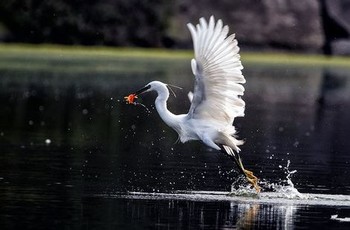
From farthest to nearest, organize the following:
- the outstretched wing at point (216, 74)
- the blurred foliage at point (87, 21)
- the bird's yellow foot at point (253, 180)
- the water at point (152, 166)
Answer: the blurred foliage at point (87, 21) → the bird's yellow foot at point (253, 180) → the outstretched wing at point (216, 74) → the water at point (152, 166)

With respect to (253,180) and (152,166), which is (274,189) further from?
(152,166)

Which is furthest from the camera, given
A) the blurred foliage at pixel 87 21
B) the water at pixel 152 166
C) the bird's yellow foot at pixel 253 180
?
the blurred foliage at pixel 87 21

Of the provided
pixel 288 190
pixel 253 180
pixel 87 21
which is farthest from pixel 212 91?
pixel 87 21

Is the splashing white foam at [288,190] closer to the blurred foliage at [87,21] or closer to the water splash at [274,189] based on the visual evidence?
the water splash at [274,189]

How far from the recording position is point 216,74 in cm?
1398

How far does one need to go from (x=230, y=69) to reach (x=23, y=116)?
32.3 feet

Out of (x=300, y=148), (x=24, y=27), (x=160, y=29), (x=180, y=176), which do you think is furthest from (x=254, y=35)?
(x=180, y=176)

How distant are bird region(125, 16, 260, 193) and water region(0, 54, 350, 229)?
57cm

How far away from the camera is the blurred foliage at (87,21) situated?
44156 millimetres

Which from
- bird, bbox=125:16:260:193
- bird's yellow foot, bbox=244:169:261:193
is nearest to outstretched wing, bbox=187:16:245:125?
bird, bbox=125:16:260:193

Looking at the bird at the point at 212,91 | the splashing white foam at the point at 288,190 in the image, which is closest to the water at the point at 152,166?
Result: the splashing white foam at the point at 288,190

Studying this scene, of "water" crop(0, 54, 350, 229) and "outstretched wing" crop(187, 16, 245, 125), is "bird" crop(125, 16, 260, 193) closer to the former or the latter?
"outstretched wing" crop(187, 16, 245, 125)

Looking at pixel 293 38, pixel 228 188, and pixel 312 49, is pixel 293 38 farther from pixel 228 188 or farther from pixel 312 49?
pixel 228 188

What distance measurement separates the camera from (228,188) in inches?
564
